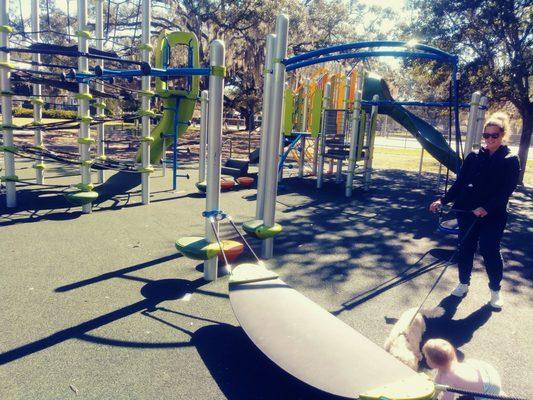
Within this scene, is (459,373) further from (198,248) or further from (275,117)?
(275,117)

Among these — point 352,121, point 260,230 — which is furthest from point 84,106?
point 352,121

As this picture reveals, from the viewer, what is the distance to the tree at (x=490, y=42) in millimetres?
11106

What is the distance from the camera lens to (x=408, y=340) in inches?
122

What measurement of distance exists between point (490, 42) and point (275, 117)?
10.1m

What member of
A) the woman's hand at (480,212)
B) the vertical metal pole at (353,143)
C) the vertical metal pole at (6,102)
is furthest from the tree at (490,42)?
the vertical metal pole at (6,102)

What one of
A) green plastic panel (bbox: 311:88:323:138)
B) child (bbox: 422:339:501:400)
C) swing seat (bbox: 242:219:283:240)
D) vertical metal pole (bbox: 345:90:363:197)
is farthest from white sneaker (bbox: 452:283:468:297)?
green plastic panel (bbox: 311:88:323:138)

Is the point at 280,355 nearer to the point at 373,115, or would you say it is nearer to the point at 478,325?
the point at 478,325

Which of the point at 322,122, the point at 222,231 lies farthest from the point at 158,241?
the point at 322,122

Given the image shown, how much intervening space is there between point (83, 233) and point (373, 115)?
303 inches

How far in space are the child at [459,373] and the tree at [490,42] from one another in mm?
10948

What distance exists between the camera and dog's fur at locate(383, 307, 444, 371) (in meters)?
2.86

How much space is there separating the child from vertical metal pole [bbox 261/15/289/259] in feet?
8.31

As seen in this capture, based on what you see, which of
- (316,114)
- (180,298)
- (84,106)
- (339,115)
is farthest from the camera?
(339,115)

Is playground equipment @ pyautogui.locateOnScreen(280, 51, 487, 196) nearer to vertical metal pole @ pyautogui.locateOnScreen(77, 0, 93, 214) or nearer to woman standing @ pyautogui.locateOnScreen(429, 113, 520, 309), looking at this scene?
vertical metal pole @ pyautogui.locateOnScreen(77, 0, 93, 214)
